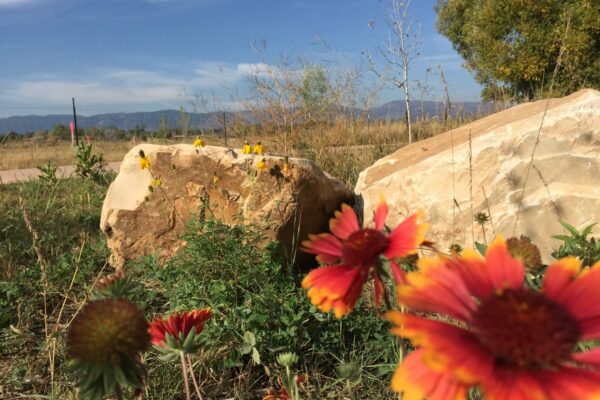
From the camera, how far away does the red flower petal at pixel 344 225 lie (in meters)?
0.85

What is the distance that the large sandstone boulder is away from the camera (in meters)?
2.55

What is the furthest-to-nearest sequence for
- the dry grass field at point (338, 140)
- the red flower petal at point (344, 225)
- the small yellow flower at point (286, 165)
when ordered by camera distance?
the dry grass field at point (338, 140)
the small yellow flower at point (286, 165)
the red flower petal at point (344, 225)

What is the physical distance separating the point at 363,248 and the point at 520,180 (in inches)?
87.7

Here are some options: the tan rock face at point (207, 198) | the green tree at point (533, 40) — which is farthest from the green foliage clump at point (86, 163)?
the green tree at point (533, 40)

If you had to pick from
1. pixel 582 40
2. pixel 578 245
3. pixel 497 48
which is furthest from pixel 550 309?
pixel 497 48

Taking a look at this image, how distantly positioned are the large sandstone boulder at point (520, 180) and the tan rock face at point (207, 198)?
0.61 m

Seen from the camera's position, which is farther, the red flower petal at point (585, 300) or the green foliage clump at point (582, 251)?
the green foliage clump at point (582, 251)

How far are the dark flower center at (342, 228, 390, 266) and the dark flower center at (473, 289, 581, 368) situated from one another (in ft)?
0.92

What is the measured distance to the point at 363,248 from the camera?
0.76 meters

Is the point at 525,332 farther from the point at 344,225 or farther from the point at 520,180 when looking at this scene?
the point at 520,180

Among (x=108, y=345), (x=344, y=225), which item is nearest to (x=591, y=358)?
(x=344, y=225)

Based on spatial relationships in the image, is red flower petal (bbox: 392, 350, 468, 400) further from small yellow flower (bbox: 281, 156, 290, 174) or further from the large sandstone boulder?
small yellow flower (bbox: 281, 156, 290, 174)

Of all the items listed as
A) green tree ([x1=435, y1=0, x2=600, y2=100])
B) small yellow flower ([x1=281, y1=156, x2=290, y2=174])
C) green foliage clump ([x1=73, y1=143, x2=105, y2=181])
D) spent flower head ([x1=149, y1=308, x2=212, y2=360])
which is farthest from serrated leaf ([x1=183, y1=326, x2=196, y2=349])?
green tree ([x1=435, y1=0, x2=600, y2=100])

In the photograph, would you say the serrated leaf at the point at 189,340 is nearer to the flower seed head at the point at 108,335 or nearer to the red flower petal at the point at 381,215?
the flower seed head at the point at 108,335
